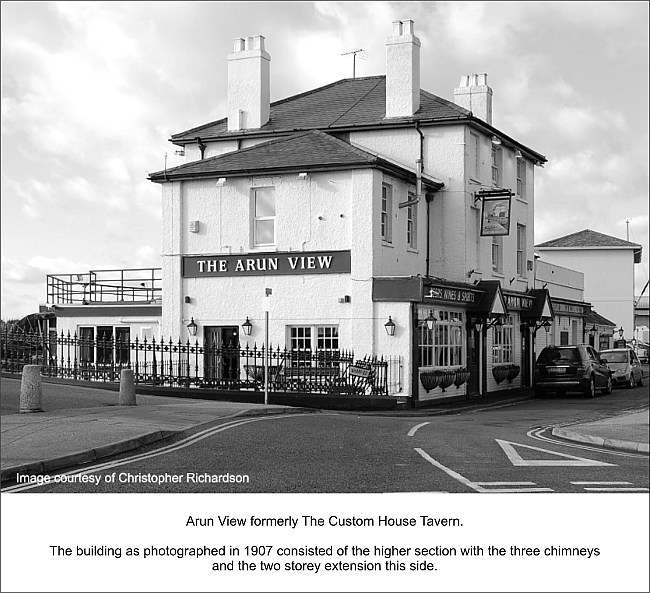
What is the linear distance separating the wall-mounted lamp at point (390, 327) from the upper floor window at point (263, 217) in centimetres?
443

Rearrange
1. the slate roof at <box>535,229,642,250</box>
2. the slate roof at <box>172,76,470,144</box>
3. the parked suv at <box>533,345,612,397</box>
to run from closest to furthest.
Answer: the parked suv at <box>533,345,612,397</box> < the slate roof at <box>172,76,470,144</box> < the slate roof at <box>535,229,642,250</box>

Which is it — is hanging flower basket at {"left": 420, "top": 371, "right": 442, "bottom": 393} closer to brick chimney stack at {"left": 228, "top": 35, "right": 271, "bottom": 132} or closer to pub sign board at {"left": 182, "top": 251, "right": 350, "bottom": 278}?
pub sign board at {"left": 182, "top": 251, "right": 350, "bottom": 278}

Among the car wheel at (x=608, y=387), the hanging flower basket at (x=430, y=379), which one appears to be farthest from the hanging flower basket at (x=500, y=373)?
the hanging flower basket at (x=430, y=379)

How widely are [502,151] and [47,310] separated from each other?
17.9m

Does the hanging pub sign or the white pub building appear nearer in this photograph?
the white pub building

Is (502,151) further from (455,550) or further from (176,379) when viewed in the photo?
(455,550)

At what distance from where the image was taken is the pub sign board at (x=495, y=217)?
3142 cm

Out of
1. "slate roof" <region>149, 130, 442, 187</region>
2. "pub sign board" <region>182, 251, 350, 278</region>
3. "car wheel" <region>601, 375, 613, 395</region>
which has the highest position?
"slate roof" <region>149, 130, 442, 187</region>

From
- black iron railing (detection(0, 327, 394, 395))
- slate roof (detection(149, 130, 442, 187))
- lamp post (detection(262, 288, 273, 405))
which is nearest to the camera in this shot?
lamp post (detection(262, 288, 273, 405))

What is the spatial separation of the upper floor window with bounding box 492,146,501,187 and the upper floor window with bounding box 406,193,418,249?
537cm

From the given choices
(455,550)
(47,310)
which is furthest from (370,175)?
(455,550)

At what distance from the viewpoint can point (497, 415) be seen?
2372 centimetres

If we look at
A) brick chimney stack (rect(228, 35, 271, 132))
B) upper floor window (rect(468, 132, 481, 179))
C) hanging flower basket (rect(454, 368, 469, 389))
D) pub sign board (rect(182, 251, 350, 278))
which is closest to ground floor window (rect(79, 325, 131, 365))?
pub sign board (rect(182, 251, 350, 278))

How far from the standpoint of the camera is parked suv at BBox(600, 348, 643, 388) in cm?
3794
